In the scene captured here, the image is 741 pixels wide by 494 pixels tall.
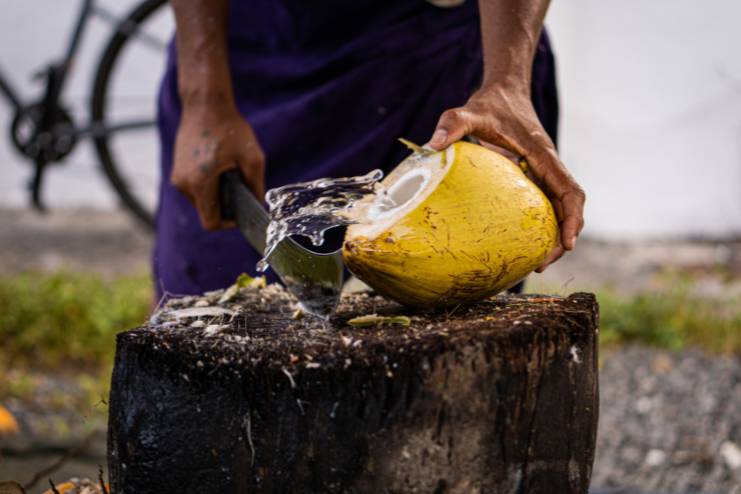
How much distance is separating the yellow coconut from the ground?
0.71 feet

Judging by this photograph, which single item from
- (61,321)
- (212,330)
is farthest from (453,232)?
(61,321)

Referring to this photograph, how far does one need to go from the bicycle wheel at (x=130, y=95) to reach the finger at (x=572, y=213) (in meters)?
3.48

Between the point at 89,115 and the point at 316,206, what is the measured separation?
3486mm

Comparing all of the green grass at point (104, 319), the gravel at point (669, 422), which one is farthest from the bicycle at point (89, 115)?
the gravel at point (669, 422)

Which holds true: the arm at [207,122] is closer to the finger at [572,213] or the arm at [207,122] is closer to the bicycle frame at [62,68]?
the finger at [572,213]

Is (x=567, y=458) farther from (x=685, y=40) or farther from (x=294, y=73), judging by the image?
(x=685, y=40)

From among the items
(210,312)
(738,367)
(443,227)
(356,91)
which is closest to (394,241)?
(443,227)

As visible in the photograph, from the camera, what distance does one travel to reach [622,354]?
3.59 meters

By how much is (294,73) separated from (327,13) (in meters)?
0.16

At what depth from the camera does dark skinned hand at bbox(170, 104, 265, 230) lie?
1.63 m

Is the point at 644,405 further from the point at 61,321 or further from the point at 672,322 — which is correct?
the point at 61,321

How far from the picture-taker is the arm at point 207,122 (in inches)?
64.6

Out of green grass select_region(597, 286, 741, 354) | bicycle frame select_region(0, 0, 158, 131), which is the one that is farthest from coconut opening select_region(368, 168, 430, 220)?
bicycle frame select_region(0, 0, 158, 131)

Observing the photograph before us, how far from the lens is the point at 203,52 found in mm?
1750
